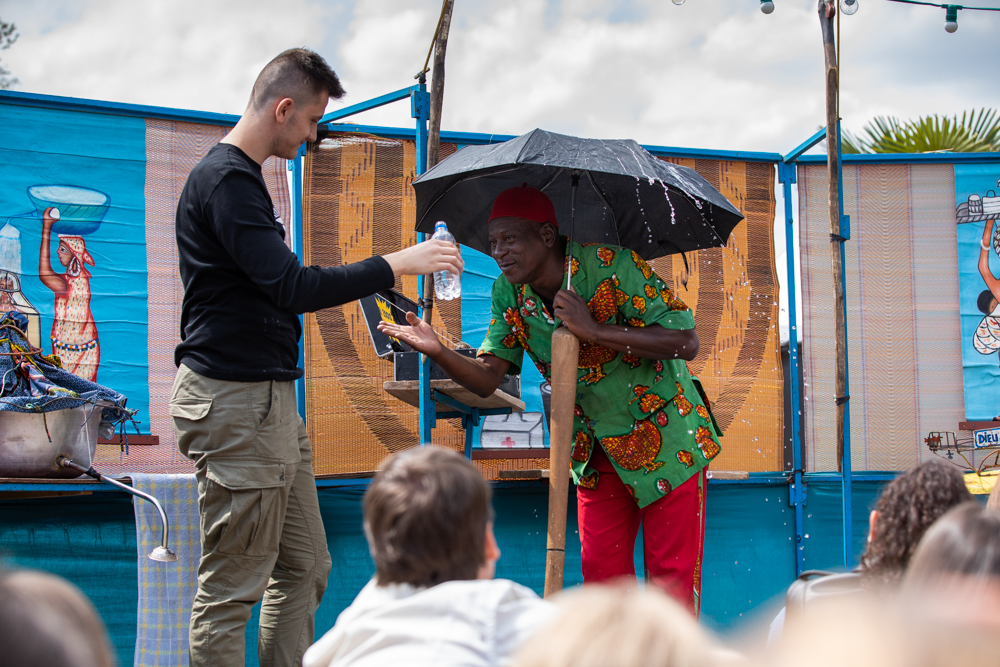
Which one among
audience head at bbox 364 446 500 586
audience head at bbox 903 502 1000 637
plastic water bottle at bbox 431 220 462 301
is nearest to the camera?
audience head at bbox 903 502 1000 637

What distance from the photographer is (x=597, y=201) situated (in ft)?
12.5

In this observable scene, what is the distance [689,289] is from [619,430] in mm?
2303

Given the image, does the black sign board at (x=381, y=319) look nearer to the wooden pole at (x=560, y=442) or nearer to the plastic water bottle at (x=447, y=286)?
the plastic water bottle at (x=447, y=286)

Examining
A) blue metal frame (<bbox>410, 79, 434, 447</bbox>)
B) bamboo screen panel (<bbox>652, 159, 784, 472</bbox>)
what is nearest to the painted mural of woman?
blue metal frame (<bbox>410, 79, 434, 447</bbox>)

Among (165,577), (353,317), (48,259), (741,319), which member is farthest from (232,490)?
(741,319)

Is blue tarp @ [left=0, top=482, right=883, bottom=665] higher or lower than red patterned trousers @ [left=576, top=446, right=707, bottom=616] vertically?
lower

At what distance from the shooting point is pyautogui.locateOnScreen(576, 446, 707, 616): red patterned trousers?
10.5 ft

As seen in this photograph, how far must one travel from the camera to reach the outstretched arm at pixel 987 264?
17.8ft

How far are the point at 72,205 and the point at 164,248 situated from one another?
50cm

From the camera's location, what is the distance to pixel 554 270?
3402 mm

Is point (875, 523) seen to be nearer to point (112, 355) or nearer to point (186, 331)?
point (186, 331)

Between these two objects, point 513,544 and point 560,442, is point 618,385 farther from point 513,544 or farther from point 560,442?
point 513,544

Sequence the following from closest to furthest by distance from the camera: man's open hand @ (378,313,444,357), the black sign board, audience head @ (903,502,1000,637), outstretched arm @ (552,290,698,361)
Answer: audience head @ (903,502,1000,637), outstretched arm @ (552,290,698,361), man's open hand @ (378,313,444,357), the black sign board

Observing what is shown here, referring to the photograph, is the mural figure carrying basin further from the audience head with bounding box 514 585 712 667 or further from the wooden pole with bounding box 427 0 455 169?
the audience head with bounding box 514 585 712 667
